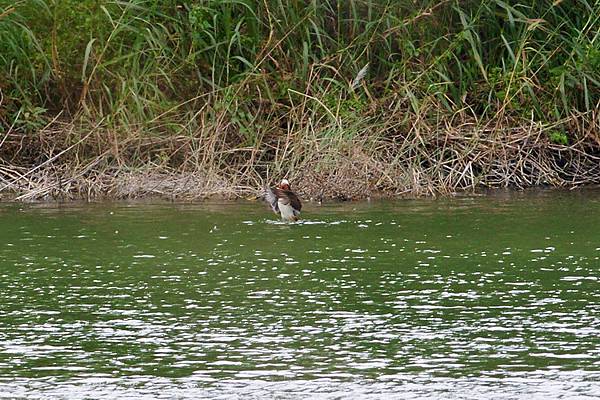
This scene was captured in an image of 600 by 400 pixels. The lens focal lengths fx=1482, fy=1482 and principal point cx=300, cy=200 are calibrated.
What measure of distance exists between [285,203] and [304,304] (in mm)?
4304

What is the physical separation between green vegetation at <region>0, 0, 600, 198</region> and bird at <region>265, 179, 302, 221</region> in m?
2.86

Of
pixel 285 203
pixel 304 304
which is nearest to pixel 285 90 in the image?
pixel 285 203

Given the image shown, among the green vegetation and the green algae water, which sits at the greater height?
the green vegetation

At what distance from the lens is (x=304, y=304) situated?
9.05m

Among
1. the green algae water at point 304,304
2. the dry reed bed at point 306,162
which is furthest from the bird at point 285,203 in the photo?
the dry reed bed at point 306,162

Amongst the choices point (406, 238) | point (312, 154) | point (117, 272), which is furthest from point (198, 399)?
point (312, 154)

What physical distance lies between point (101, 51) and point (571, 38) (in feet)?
18.1

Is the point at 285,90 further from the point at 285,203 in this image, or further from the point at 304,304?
the point at 304,304

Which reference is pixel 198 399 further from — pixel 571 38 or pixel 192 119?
pixel 571 38

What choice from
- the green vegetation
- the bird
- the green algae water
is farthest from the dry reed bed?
the bird

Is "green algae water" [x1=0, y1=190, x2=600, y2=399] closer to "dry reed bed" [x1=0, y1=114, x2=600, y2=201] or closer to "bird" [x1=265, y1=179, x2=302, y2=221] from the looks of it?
"bird" [x1=265, y1=179, x2=302, y2=221]

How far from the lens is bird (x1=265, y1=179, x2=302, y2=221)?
43.8 feet

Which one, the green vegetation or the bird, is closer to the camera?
the bird

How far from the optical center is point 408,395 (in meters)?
6.52
